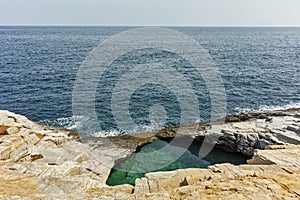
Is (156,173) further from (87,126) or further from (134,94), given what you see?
(134,94)

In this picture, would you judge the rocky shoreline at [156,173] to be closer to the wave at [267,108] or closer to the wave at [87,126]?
the wave at [87,126]

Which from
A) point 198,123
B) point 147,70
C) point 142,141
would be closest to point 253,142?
point 198,123

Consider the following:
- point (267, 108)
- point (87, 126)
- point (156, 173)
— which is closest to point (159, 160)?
point (156, 173)

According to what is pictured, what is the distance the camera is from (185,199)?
1166cm

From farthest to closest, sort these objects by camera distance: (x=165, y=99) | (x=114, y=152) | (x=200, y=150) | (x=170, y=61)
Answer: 1. (x=170, y=61)
2. (x=165, y=99)
3. (x=200, y=150)
4. (x=114, y=152)

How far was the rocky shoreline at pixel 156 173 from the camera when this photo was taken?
12742 millimetres

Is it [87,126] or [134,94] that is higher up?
[134,94]

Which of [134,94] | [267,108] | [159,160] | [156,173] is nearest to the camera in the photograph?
[156,173]

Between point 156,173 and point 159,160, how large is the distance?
890 centimetres

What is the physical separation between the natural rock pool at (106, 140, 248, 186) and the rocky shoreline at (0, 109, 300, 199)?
759 millimetres

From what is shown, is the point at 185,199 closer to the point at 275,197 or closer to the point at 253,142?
the point at 275,197

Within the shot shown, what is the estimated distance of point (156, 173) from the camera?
17953 millimetres

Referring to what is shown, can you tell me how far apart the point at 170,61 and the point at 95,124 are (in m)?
51.3

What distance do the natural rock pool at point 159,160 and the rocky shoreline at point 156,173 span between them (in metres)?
0.76
